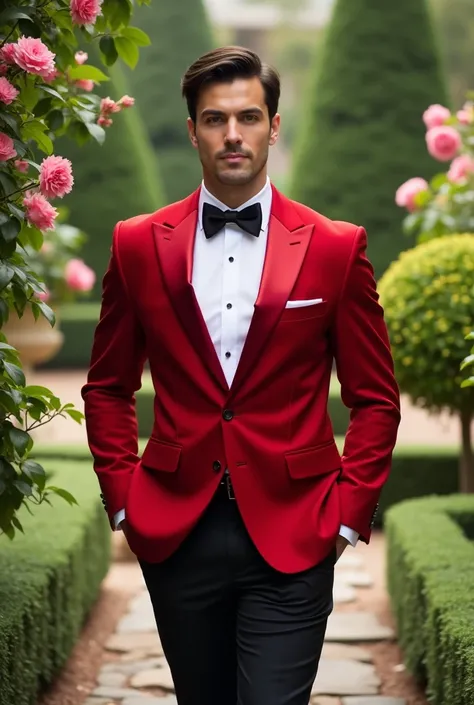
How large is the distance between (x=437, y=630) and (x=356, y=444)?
1.28m

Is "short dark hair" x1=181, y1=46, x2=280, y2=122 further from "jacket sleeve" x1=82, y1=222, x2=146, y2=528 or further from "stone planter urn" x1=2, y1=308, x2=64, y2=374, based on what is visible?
"stone planter urn" x1=2, y1=308, x2=64, y2=374

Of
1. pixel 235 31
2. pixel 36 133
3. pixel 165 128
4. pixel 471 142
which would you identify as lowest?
pixel 36 133

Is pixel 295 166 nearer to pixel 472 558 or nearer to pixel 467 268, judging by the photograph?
pixel 467 268

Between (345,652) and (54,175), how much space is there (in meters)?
2.66

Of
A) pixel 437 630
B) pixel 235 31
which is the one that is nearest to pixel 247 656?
pixel 437 630

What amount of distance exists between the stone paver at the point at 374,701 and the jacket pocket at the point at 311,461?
185cm

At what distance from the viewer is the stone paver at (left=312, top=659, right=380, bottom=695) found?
4.40 meters

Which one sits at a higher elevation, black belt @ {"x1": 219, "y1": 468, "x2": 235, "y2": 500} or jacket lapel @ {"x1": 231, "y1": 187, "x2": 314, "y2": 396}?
jacket lapel @ {"x1": 231, "y1": 187, "x2": 314, "y2": 396}

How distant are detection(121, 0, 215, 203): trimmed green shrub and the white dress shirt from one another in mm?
16277

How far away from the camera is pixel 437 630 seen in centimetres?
373

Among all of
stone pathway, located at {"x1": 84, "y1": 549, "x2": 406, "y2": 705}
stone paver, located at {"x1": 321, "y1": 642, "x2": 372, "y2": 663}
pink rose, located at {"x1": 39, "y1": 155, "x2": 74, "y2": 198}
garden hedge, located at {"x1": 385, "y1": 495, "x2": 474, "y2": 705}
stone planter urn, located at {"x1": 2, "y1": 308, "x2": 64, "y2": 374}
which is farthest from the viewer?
stone planter urn, located at {"x1": 2, "y1": 308, "x2": 64, "y2": 374}

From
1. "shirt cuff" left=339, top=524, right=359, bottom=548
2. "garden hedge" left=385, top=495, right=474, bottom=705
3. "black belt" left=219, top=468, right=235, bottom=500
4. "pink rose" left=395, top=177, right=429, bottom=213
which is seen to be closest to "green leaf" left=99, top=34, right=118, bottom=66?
"black belt" left=219, top=468, right=235, bottom=500

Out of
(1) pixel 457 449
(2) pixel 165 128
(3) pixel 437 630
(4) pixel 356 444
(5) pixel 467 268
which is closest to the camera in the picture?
(4) pixel 356 444

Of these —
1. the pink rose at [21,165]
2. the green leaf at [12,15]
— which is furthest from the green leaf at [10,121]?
the green leaf at [12,15]
